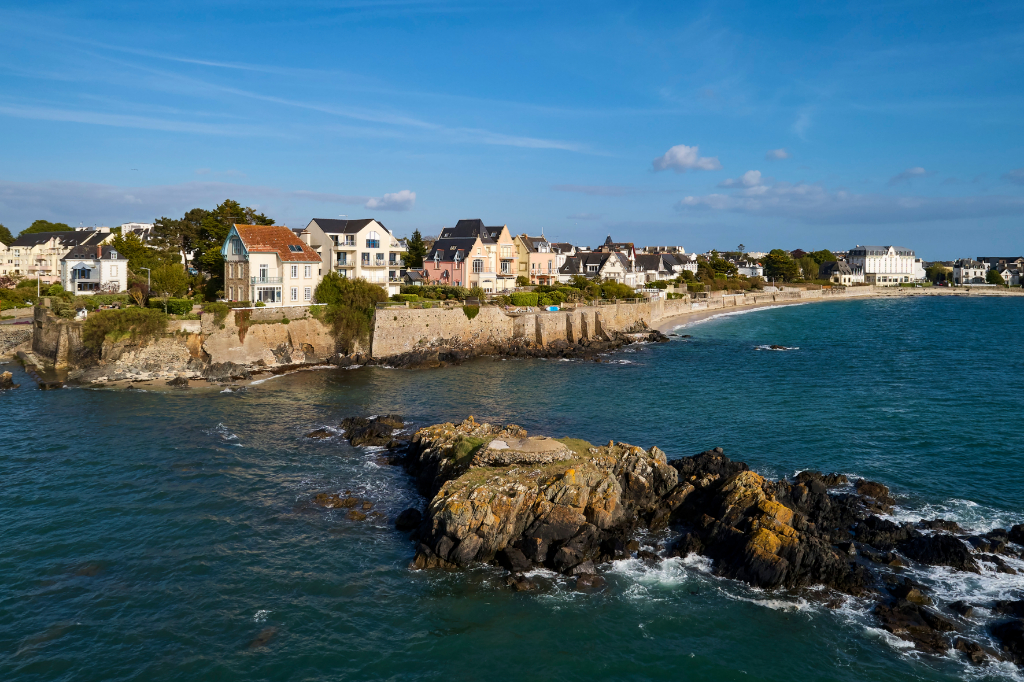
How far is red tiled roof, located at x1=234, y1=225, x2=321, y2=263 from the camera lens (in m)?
59.5

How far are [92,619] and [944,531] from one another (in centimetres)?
2792

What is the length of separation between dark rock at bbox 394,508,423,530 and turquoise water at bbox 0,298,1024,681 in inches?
30.5

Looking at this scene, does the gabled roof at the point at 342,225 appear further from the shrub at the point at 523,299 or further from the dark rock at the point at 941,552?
the dark rock at the point at 941,552

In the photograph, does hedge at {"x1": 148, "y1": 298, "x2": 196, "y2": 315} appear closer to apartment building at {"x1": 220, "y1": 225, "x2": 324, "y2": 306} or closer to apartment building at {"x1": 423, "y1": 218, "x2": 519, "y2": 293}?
apartment building at {"x1": 220, "y1": 225, "x2": 324, "y2": 306}

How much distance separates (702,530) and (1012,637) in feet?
29.6

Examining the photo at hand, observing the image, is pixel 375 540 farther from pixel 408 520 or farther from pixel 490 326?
pixel 490 326

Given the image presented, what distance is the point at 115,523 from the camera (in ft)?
79.4

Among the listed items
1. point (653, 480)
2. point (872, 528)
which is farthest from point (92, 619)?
point (872, 528)

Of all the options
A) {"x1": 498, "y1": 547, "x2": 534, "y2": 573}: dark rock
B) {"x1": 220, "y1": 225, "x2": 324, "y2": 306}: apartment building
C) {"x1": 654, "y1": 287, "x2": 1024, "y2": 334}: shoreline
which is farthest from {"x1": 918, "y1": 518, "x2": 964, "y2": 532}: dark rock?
{"x1": 654, "y1": 287, "x2": 1024, "y2": 334}: shoreline

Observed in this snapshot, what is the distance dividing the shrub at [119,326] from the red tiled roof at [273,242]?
12.4m

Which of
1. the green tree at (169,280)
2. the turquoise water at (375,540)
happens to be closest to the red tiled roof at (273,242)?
the green tree at (169,280)

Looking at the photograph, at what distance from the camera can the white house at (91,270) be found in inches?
2625

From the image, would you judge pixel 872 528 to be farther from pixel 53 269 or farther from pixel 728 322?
pixel 53 269

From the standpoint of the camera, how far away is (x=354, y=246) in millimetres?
73875
